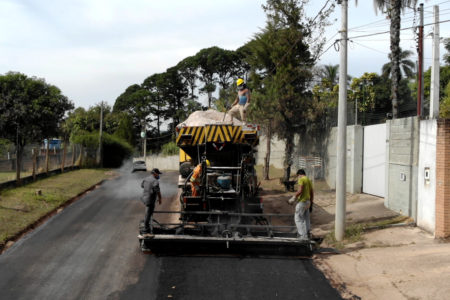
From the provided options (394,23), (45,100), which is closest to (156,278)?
(394,23)

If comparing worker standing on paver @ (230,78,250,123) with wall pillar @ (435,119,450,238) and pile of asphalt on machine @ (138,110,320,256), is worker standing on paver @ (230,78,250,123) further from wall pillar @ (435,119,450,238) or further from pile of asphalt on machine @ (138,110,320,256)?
wall pillar @ (435,119,450,238)

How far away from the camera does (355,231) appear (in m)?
9.91

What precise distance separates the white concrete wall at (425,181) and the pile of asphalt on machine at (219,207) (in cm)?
287

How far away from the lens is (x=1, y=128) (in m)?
24.3

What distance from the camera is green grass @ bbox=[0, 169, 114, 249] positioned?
11055mm

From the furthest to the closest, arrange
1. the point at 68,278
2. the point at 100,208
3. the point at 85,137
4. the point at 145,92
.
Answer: the point at 145,92, the point at 85,137, the point at 100,208, the point at 68,278

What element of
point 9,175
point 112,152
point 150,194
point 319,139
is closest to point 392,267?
point 150,194

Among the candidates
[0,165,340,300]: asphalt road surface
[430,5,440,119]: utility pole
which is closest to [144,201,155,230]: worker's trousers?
[0,165,340,300]: asphalt road surface

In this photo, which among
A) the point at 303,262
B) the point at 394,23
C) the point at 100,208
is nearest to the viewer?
the point at 303,262

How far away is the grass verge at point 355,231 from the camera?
9484 mm

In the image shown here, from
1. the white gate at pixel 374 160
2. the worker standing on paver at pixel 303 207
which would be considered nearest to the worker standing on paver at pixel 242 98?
the worker standing on paver at pixel 303 207

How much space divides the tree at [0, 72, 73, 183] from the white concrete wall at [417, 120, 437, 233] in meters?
21.5

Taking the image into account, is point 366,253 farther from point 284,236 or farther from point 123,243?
point 123,243

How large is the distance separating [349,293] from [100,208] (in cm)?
1002
